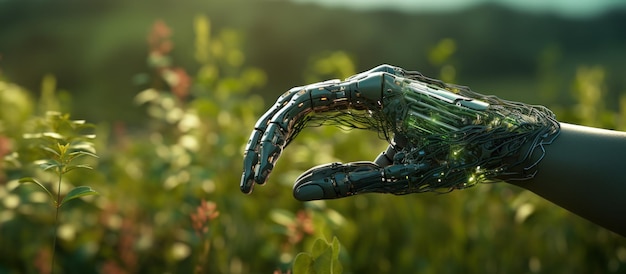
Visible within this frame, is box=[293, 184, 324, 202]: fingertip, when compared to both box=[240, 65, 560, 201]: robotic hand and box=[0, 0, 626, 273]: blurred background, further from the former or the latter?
box=[0, 0, 626, 273]: blurred background

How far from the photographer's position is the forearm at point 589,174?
2.71 feet

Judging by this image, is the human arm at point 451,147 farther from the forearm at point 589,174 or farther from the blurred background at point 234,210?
the blurred background at point 234,210

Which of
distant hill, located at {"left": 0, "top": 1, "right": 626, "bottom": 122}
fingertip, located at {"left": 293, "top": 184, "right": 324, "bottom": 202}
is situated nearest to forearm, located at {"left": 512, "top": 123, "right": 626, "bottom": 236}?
fingertip, located at {"left": 293, "top": 184, "right": 324, "bottom": 202}

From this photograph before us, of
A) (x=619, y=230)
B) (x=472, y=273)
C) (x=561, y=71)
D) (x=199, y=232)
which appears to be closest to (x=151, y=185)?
(x=199, y=232)

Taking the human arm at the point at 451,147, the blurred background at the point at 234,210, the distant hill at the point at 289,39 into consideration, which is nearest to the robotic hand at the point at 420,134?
the human arm at the point at 451,147

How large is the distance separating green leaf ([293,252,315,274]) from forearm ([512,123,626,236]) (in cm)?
31

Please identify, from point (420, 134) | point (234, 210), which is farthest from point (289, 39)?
point (420, 134)

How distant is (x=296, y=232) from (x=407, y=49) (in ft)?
8.45

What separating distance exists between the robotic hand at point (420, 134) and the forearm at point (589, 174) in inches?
0.8

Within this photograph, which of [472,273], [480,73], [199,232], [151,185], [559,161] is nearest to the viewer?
[559,161]

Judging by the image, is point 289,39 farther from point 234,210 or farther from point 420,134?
point 420,134

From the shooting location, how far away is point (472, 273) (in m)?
1.61

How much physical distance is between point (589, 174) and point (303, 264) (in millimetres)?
374

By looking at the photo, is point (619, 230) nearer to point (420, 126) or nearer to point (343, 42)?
point (420, 126)
